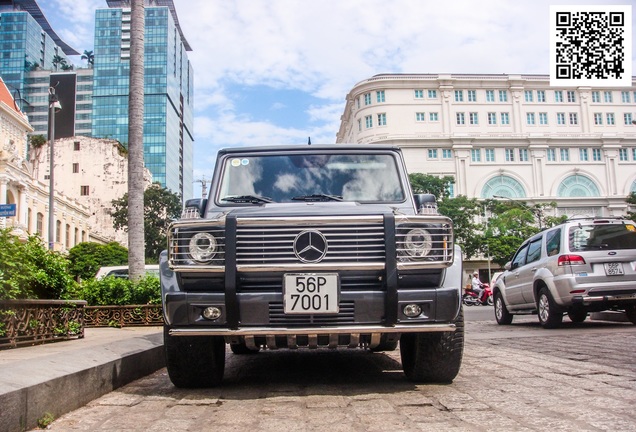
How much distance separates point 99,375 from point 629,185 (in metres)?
88.9

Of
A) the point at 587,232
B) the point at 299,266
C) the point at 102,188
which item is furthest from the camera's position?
the point at 102,188

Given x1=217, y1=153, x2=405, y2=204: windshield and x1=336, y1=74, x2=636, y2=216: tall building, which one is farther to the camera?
x1=336, y1=74, x2=636, y2=216: tall building

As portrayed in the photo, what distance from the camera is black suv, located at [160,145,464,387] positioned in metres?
4.57

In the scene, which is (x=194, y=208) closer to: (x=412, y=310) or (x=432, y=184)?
(x=412, y=310)

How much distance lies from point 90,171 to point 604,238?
77005 mm

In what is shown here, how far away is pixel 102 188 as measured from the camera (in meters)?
79.2

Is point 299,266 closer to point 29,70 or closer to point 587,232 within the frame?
point 587,232

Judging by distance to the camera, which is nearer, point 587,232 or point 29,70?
point 587,232

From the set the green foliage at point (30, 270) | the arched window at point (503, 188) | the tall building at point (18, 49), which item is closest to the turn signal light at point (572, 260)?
the green foliage at point (30, 270)

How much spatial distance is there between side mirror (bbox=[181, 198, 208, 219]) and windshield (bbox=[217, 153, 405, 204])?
191 millimetres

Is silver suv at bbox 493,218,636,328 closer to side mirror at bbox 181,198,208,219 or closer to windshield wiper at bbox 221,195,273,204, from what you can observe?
windshield wiper at bbox 221,195,273,204

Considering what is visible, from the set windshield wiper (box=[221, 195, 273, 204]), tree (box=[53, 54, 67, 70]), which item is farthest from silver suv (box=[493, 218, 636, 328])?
tree (box=[53, 54, 67, 70])

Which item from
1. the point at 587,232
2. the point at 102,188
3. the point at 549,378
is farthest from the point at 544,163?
the point at 549,378

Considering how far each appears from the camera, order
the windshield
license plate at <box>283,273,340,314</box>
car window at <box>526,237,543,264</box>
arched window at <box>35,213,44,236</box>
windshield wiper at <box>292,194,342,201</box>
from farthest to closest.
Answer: arched window at <box>35,213,44,236</box> → car window at <box>526,237,543,264</box> → the windshield → windshield wiper at <box>292,194,342,201</box> → license plate at <box>283,273,340,314</box>
